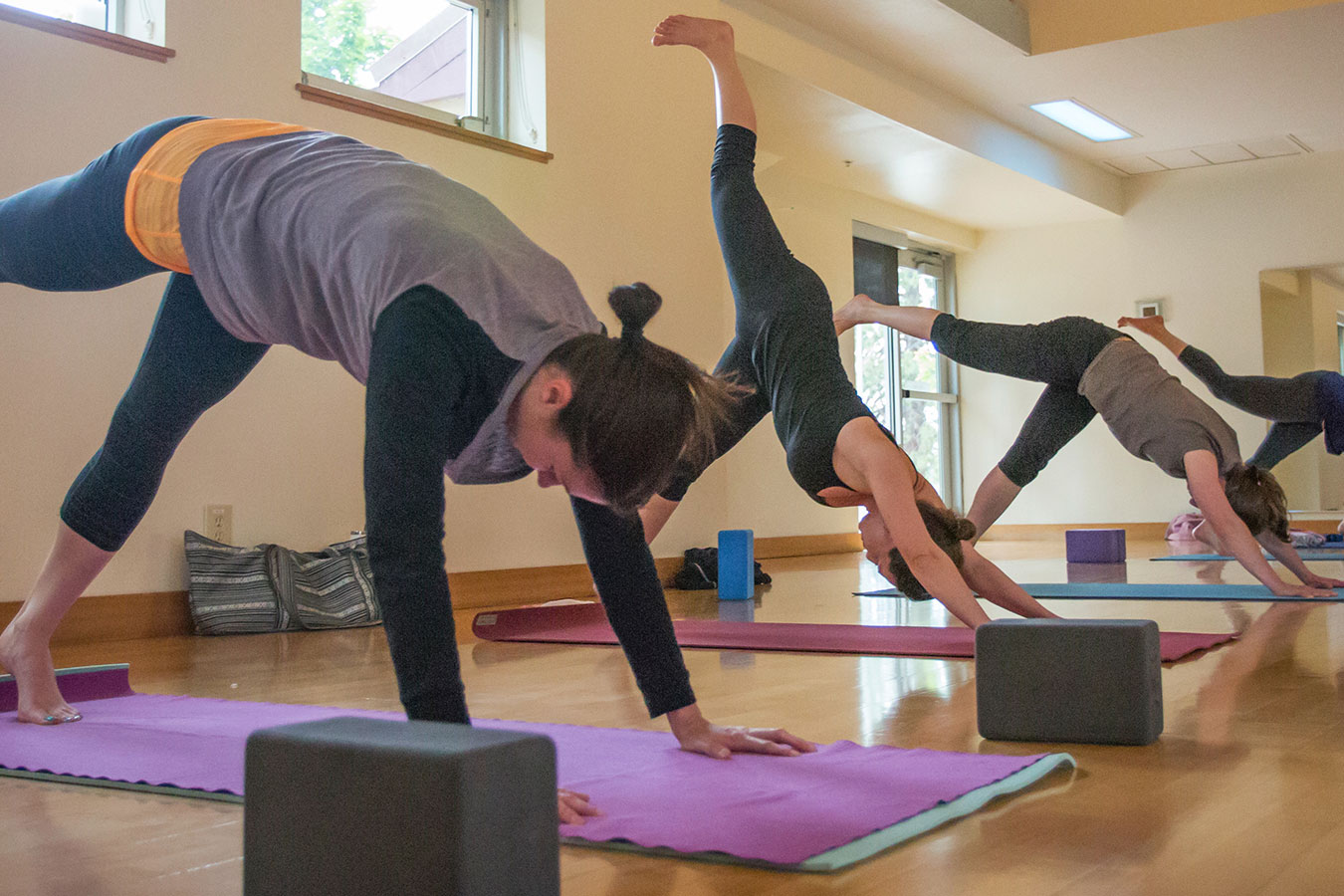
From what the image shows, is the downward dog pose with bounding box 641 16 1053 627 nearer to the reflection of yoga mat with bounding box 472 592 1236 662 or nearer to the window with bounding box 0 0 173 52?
the reflection of yoga mat with bounding box 472 592 1236 662

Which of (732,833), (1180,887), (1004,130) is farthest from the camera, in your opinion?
(1004,130)

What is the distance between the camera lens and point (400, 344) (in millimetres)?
1088

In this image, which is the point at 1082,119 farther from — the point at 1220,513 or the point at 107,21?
the point at 107,21

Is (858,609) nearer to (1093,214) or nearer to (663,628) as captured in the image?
(663,628)

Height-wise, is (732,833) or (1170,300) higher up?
(1170,300)

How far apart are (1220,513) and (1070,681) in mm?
2110

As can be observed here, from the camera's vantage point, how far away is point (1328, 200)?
27.5 ft

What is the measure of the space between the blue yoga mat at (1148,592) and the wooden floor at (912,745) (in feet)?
1.85

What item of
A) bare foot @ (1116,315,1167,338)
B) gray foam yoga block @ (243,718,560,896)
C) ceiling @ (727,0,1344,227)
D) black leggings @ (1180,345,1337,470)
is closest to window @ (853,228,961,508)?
ceiling @ (727,0,1344,227)

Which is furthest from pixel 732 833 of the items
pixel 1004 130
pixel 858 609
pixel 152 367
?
pixel 1004 130

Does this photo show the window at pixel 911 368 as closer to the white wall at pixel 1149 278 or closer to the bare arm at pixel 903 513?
the white wall at pixel 1149 278

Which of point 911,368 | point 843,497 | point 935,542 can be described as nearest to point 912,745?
point 935,542

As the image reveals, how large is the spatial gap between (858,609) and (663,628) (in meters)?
2.44

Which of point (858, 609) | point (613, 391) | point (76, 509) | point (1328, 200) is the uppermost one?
point (1328, 200)
